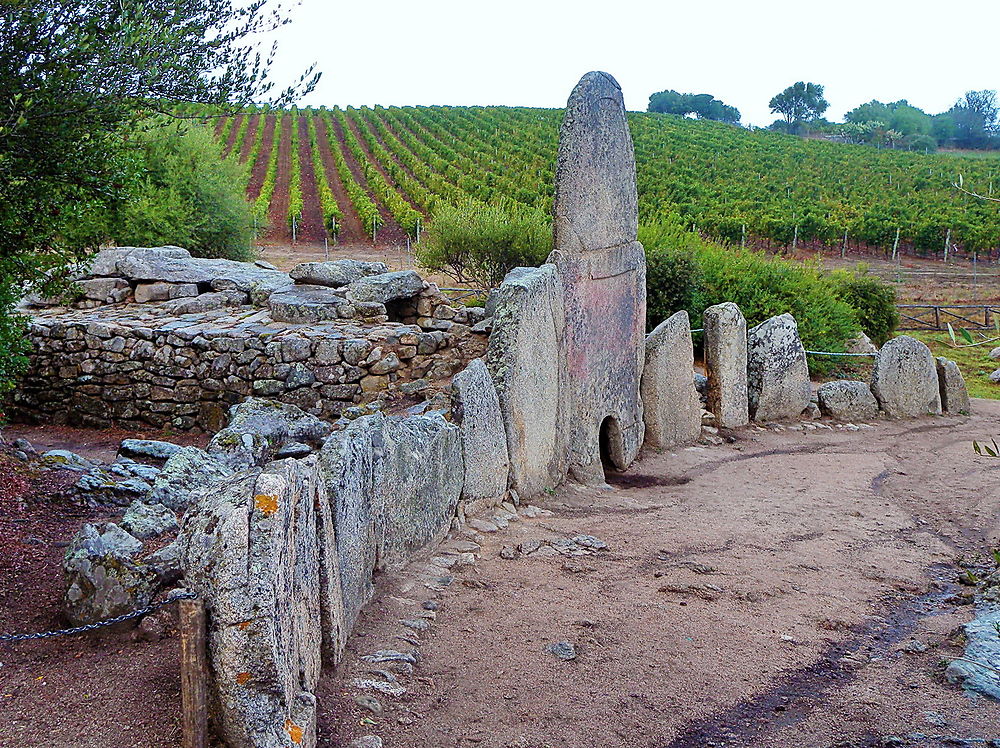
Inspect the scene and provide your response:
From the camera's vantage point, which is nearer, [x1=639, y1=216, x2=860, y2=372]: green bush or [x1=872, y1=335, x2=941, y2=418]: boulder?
[x1=872, y1=335, x2=941, y2=418]: boulder

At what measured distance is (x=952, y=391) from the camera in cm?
1375

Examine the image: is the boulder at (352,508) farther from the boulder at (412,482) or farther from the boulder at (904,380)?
the boulder at (904,380)

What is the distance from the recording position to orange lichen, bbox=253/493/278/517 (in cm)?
392

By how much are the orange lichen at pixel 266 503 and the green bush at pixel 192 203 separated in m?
14.2

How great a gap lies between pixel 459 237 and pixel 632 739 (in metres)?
15.7

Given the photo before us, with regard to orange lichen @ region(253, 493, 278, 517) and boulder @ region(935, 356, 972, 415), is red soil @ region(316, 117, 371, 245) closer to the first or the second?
boulder @ region(935, 356, 972, 415)

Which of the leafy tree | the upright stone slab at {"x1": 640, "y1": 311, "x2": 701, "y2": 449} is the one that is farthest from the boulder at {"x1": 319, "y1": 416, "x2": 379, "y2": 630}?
the leafy tree

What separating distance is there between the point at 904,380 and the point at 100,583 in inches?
457

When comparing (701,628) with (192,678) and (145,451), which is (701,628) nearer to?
(192,678)

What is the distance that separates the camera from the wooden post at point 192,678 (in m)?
3.67

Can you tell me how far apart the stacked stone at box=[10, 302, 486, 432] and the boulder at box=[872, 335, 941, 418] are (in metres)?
6.10

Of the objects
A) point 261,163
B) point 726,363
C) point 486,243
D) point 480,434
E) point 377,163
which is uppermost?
point 377,163

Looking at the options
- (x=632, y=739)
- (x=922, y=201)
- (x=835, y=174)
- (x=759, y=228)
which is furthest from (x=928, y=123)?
(x=632, y=739)

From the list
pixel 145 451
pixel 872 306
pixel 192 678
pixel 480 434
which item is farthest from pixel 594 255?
pixel 872 306
